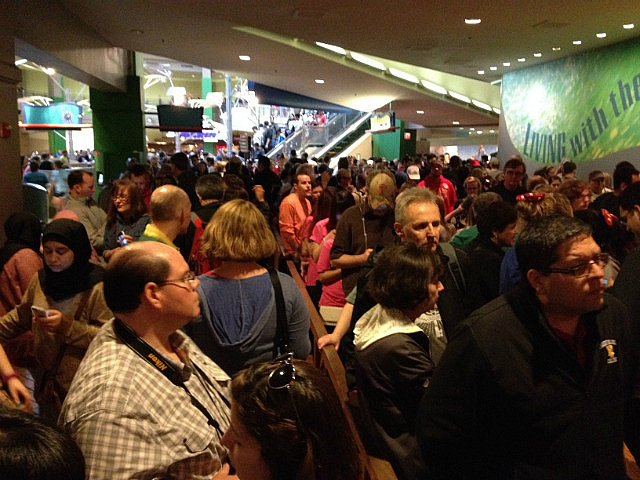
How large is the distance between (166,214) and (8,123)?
4340 millimetres

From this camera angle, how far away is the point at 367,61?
18188mm

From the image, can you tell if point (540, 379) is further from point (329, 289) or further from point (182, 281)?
point (329, 289)

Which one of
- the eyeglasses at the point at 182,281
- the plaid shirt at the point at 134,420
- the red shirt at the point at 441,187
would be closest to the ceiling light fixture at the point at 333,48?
the red shirt at the point at 441,187

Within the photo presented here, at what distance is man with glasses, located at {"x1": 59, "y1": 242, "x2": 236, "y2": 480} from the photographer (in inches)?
68.9

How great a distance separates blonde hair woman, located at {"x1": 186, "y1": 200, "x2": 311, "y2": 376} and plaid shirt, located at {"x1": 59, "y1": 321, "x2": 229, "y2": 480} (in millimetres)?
698

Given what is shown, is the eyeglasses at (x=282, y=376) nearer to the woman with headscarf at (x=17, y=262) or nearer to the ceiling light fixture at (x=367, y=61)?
the woman with headscarf at (x=17, y=262)

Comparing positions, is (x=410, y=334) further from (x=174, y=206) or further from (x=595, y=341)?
(x=174, y=206)

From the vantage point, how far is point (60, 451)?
→ 1.21m

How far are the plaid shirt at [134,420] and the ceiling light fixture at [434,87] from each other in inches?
812

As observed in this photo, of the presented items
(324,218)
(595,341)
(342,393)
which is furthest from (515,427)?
(324,218)

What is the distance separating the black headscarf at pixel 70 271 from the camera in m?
3.04

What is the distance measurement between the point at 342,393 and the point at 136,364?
138 cm

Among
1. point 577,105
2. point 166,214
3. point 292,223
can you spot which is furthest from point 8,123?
point 577,105

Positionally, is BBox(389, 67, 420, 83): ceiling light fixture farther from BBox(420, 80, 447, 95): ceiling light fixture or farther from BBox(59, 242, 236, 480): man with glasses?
BBox(59, 242, 236, 480): man with glasses
